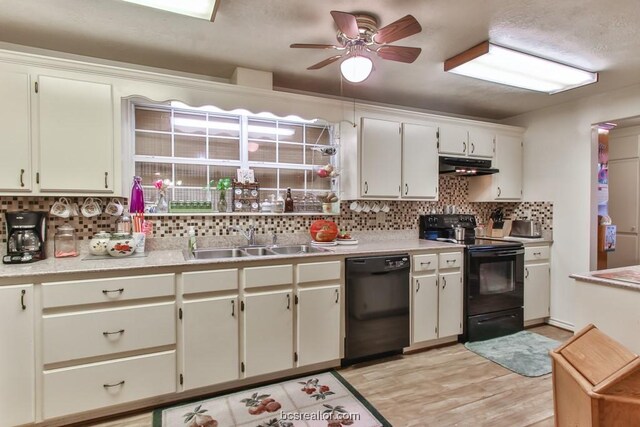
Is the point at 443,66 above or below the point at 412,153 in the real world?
above

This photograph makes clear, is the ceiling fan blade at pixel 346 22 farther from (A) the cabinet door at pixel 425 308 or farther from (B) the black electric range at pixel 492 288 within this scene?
(B) the black electric range at pixel 492 288

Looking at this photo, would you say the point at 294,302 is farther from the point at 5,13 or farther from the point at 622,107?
the point at 622,107

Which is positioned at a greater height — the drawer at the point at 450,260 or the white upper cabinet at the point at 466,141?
the white upper cabinet at the point at 466,141

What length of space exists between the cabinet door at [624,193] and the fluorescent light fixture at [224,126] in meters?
4.50

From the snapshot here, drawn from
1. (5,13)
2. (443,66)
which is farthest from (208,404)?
(443,66)

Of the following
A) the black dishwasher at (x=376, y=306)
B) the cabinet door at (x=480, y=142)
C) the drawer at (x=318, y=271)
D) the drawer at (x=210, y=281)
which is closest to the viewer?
the drawer at (x=210, y=281)

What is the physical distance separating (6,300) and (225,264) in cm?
113

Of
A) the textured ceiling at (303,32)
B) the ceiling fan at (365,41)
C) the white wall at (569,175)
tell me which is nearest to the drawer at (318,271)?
the ceiling fan at (365,41)

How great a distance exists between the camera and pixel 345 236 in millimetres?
3113

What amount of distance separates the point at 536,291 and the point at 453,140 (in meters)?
1.84

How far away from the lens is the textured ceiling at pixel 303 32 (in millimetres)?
1903

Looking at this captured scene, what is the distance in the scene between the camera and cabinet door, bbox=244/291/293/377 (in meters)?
2.28

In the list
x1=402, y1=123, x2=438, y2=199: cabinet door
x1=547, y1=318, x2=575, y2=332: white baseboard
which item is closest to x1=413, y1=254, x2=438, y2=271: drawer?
x1=402, y1=123, x2=438, y2=199: cabinet door

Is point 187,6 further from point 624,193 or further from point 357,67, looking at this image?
point 624,193
